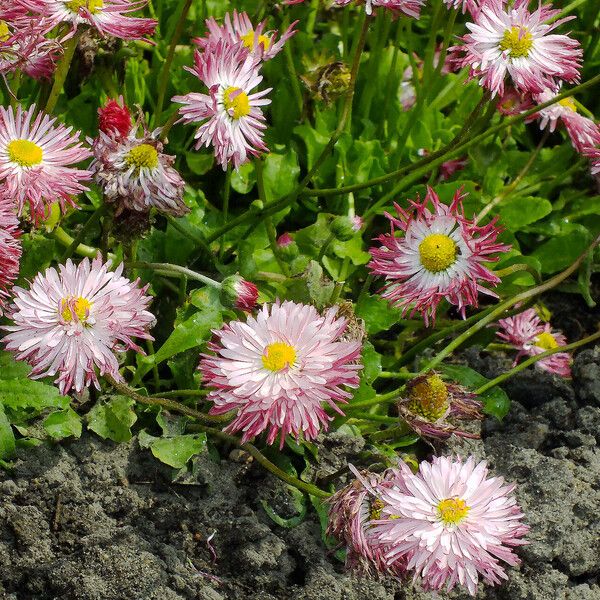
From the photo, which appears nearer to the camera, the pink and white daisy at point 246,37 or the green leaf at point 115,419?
the green leaf at point 115,419

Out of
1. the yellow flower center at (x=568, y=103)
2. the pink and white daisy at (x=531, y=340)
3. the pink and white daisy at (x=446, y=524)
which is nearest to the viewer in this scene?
the pink and white daisy at (x=446, y=524)

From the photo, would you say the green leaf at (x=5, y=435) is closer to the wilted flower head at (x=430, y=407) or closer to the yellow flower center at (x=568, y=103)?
the wilted flower head at (x=430, y=407)

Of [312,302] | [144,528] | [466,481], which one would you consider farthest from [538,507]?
[144,528]

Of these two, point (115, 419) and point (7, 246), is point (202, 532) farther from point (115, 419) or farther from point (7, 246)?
point (7, 246)

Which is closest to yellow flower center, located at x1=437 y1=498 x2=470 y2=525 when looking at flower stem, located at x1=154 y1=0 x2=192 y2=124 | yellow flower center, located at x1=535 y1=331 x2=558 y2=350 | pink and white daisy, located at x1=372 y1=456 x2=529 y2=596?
pink and white daisy, located at x1=372 y1=456 x2=529 y2=596

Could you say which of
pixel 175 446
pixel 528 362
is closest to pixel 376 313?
pixel 528 362

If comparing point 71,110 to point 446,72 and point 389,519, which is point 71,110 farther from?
point 389,519

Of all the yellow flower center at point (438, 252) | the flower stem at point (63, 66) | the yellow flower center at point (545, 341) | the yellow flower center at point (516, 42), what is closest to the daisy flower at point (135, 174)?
the flower stem at point (63, 66)

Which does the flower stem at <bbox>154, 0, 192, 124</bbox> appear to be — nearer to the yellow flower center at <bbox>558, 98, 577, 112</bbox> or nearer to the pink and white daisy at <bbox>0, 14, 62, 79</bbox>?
the pink and white daisy at <bbox>0, 14, 62, 79</bbox>
